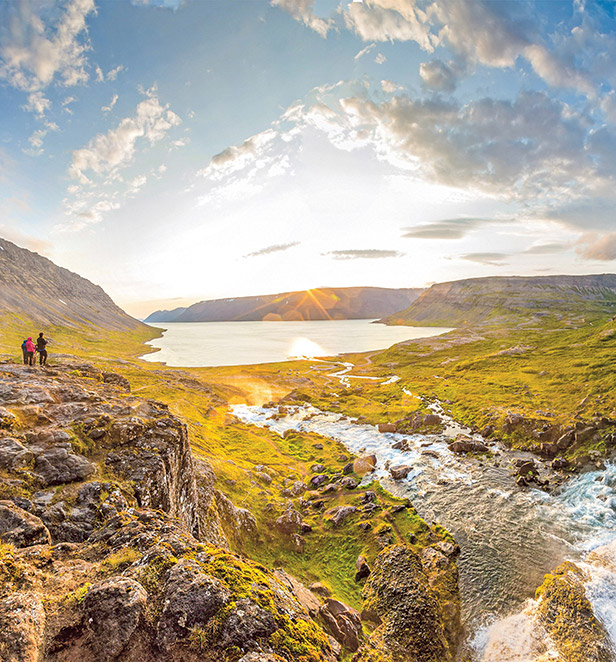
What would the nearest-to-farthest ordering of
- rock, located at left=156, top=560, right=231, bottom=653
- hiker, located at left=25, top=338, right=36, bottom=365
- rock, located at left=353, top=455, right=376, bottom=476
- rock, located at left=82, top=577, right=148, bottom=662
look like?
rock, located at left=82, top=577, right=148, bottom=662 → rock, located at left=156, top=560, right=231, bottom=653 → hiker, located at left=25, top=338, right=36, bottom=365 → rock, located at left=353, top=455, right=376, bottom=476

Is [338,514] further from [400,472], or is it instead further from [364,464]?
[364,464]

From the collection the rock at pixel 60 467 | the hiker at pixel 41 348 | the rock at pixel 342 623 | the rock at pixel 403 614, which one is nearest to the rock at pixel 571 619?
the rock at pixel 403 614

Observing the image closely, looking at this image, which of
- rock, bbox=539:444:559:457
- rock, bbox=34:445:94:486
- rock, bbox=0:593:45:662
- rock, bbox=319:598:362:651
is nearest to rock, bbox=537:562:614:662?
rock, bbox=319:598:362:651

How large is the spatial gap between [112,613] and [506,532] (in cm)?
3660

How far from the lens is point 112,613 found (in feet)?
29.2

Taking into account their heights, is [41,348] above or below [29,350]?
above

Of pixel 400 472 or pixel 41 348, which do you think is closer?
pixel 41 348

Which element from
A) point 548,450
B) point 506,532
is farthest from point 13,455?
point 548,450

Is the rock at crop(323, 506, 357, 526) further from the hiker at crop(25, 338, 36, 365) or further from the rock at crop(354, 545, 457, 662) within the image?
the hiker at crop(25, 338, 36, 365)

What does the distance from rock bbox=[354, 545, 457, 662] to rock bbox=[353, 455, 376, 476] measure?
1842cm

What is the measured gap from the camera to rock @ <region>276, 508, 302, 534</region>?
107 feet

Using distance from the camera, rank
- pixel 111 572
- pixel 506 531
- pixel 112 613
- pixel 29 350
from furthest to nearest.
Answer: pixel 29 350
pixel 506 531
pixel 111 572
pixel 112 613

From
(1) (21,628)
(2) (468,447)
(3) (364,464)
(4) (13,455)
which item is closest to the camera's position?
(1) (21,628)

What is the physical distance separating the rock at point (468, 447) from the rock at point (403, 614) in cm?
2672
